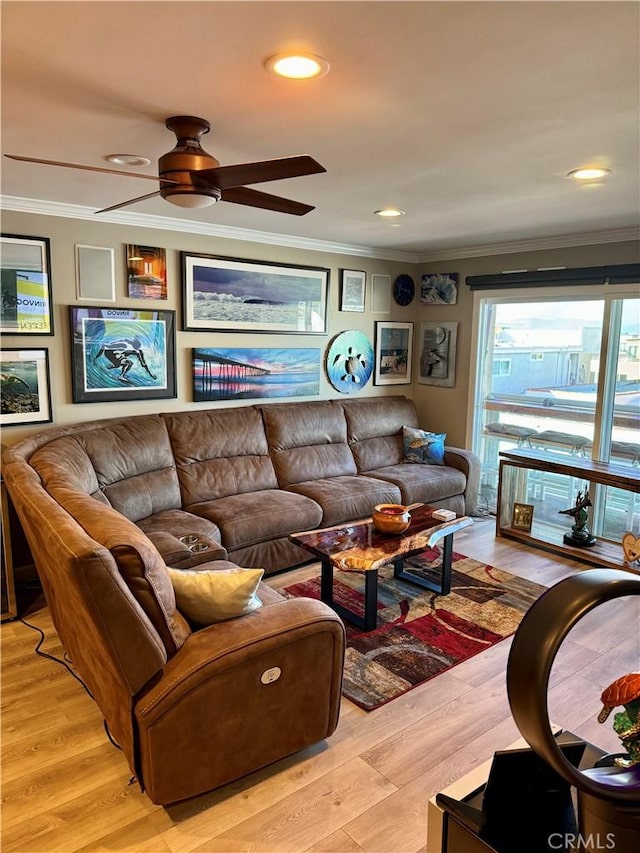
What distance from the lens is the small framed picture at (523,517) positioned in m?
4.64

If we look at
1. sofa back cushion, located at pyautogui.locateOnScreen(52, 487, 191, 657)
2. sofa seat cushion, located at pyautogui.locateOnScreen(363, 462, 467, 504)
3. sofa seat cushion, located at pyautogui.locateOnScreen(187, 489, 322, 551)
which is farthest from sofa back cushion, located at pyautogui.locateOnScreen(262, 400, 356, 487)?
sofa back cushion, located at pyautogui.locateOnScreen(52, 487, 191, 657)

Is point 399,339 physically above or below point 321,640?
above

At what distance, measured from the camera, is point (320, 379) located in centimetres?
520

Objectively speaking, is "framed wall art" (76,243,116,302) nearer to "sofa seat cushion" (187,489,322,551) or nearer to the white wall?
the white wall

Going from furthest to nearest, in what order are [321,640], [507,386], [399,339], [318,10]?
[399,339] < [507,386] < [321,640] < [318,10]

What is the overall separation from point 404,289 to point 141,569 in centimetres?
456

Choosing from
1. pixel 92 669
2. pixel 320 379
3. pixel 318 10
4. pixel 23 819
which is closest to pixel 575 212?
pixel 320 379

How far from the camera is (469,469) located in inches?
197

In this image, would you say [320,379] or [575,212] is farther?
[320,379]

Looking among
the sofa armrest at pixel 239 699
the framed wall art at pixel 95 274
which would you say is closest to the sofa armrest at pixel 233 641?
the sofa armrest at pixel 239 699

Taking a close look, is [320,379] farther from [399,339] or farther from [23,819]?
[23,819]

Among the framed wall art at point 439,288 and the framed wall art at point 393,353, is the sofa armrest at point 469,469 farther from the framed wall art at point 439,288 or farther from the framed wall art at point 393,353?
the framed wall art at point 439,288

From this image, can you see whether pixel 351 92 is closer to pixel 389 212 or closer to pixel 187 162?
pixel 187 162

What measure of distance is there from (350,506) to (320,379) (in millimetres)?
1446
